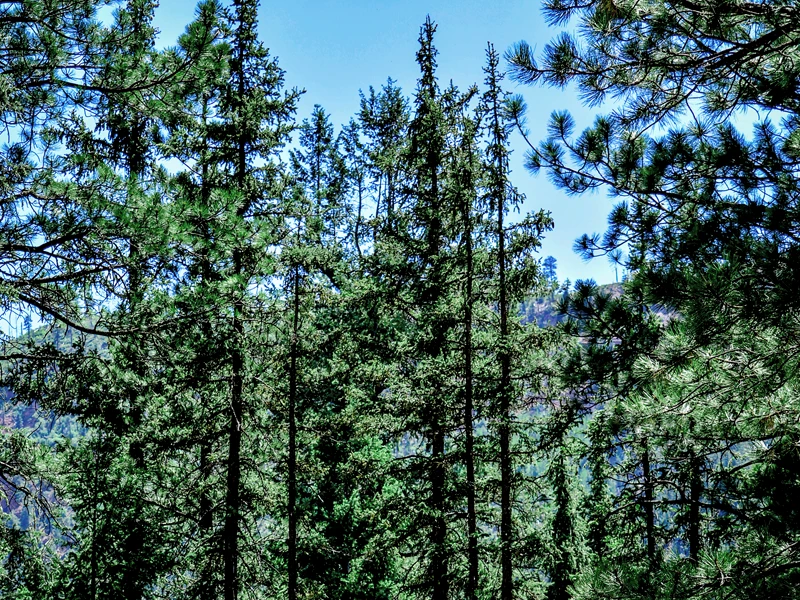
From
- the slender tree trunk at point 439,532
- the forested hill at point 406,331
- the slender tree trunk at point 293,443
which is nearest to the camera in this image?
the forested hill at point 406,331

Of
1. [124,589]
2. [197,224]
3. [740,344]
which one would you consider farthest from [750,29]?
[124,589]

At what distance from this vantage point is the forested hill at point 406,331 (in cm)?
455

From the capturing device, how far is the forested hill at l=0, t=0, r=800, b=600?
14.9 ft

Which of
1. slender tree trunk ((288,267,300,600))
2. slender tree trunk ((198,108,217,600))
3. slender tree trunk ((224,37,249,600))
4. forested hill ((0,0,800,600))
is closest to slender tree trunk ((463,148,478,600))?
forested hill ((0,0,800,600))

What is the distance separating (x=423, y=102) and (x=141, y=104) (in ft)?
23.3

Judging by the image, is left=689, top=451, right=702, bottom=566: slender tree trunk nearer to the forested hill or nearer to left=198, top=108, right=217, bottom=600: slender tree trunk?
the forested hill

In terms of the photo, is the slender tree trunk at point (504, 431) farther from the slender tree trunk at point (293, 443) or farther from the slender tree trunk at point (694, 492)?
the slender tree trunk at point (293, 443)

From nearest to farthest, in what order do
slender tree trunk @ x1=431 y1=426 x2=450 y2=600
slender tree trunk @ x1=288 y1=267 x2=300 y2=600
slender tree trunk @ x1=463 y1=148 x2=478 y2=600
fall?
slender tree trunk @ x1=463 y1=148 x2=478 y2=600
slender tree trunk @ x1=431 y1=426 x2=450 y2=600
slender tree trunk @ x1=288 y1=267 x2=300 y2=600

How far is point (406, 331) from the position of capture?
14742 millimetres

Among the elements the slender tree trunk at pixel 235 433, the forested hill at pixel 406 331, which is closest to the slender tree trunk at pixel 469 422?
the forested hill at pixel 406 331

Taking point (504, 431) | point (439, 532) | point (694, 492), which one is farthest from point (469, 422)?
point (694, 492)

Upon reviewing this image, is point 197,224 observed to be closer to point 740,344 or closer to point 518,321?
point 740,344

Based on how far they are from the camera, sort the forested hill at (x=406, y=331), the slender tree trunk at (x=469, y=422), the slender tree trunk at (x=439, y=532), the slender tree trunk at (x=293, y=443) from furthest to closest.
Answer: the slender tree trunk at (x=293, y=443), the slender tree trunk at (x=439, y=532), the slender tree trunk at (x=469, y=422), the forested hill at (x=406, y=331)

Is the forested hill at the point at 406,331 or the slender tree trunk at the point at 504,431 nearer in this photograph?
the forested hill at the point at 406,331
